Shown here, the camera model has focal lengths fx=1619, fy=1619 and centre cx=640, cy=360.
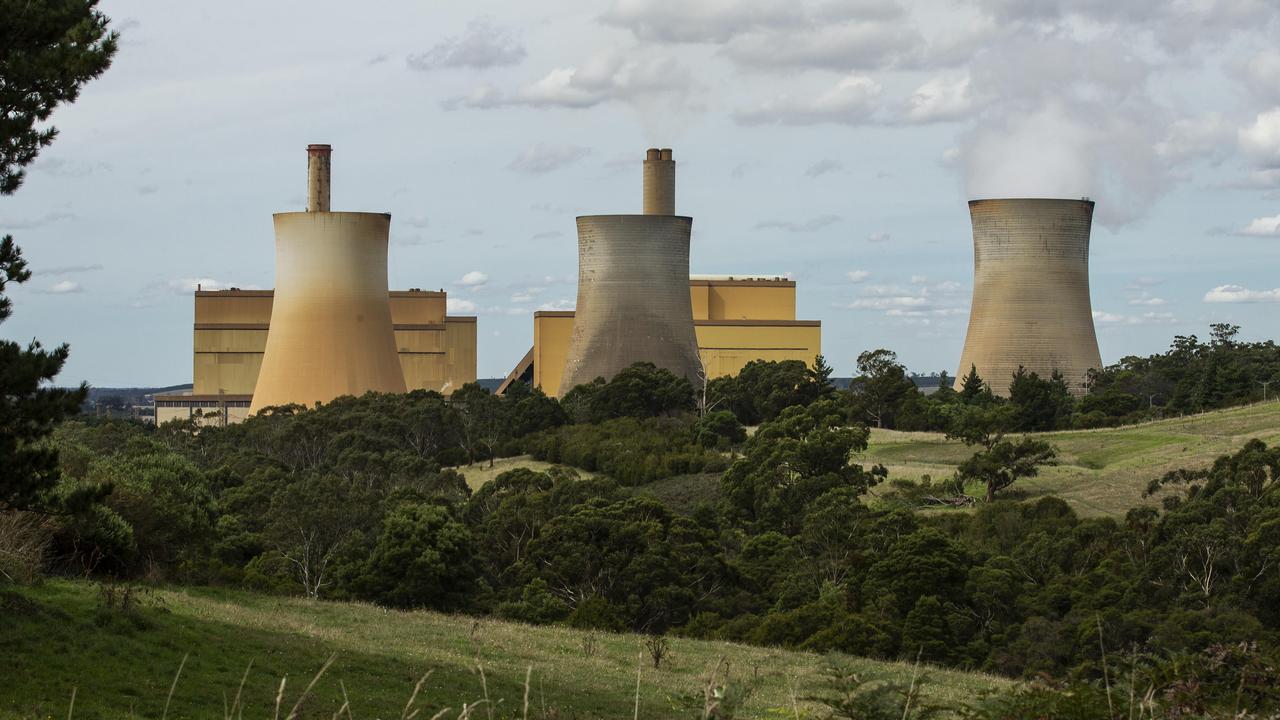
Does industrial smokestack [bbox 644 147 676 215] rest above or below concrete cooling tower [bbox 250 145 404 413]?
above

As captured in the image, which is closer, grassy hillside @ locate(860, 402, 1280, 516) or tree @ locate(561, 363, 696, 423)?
grassy hillside @ locate(860, 402, 1280, 516)

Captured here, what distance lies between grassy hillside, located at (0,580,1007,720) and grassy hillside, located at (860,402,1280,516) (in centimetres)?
1811

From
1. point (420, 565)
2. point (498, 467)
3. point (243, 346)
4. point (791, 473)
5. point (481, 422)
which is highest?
point (243, 346)

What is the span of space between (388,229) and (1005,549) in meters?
18.8

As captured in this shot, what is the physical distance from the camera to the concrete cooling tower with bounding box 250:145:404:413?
37.6 m

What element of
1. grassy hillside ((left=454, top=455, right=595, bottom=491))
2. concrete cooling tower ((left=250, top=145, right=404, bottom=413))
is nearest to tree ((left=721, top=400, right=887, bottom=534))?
grassy hillside ((left=454, top=455, right=595, bottom=491))

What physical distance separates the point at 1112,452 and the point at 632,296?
43.9 feet

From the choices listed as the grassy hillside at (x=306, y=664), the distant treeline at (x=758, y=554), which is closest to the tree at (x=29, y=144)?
the grassy hillside at (x=306, y=664)

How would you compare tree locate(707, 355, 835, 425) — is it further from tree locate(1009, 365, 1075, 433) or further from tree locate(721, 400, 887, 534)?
tree locate(721, 400, 887, 534)

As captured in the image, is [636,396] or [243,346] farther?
[243,346]

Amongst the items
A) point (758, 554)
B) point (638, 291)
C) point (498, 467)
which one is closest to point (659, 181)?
point (638, 291)

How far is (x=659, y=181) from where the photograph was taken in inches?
1930

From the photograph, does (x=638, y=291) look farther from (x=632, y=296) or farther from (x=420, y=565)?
(x=420, y=565)

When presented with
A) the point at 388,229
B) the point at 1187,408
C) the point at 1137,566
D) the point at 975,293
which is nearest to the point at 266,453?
the point at 388,229
